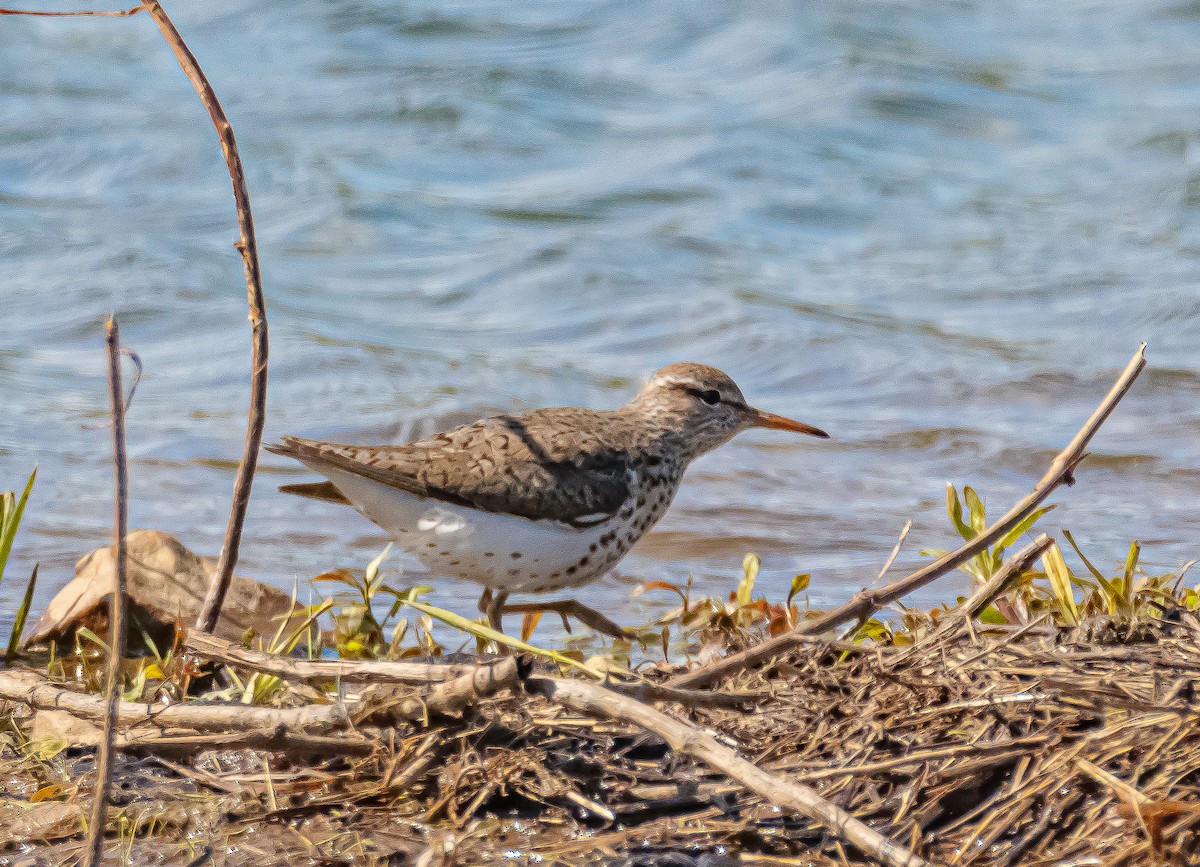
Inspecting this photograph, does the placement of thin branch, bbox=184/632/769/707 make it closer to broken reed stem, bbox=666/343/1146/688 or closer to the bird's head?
broken reed stem, bbox=666/343/1146/688

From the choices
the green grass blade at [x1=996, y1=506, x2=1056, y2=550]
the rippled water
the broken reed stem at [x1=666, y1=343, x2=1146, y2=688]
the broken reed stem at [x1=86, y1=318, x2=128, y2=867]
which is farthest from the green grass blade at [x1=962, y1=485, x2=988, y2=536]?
the broken reed stem at [x1=86, y1=318, x2=128, y2=867]

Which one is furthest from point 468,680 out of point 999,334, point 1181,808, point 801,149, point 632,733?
point 801,149

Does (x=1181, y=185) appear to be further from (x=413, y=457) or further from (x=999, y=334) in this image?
(x=413, y=457)

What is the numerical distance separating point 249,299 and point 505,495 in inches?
56.4

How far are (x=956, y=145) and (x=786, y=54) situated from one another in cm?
253

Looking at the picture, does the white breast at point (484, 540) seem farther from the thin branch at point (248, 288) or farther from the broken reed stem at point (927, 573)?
the broken reed stem at point (927, 573)

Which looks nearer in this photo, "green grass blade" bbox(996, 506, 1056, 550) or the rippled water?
"green grass blade" bbox(996, 506, 1056, 550)

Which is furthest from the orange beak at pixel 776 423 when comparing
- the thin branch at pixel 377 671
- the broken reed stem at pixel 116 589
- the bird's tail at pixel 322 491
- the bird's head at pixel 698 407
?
the broken reed stem at pixel 116 589

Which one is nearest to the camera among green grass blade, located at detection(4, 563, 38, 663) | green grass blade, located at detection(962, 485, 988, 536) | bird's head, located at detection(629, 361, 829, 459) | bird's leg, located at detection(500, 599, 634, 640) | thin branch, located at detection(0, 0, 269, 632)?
thin branch, located at detection(0, 0, 269, 632)

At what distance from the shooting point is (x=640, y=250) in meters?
12.5

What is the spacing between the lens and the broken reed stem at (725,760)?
2873 millimetres

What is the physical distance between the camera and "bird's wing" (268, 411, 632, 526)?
204 inches

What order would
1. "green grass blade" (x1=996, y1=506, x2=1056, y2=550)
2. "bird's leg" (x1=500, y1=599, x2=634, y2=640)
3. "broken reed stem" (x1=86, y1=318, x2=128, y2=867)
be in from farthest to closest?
"bird's leg" (x1=500, y1=599, x2=634, y2=640) < "green grass blade" (x1=996, y1=506, x2=1056, y2=550) < "broken reed stem" (x1=86, y1=318, x2=128, y2=867)

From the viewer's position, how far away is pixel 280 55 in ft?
54.8
